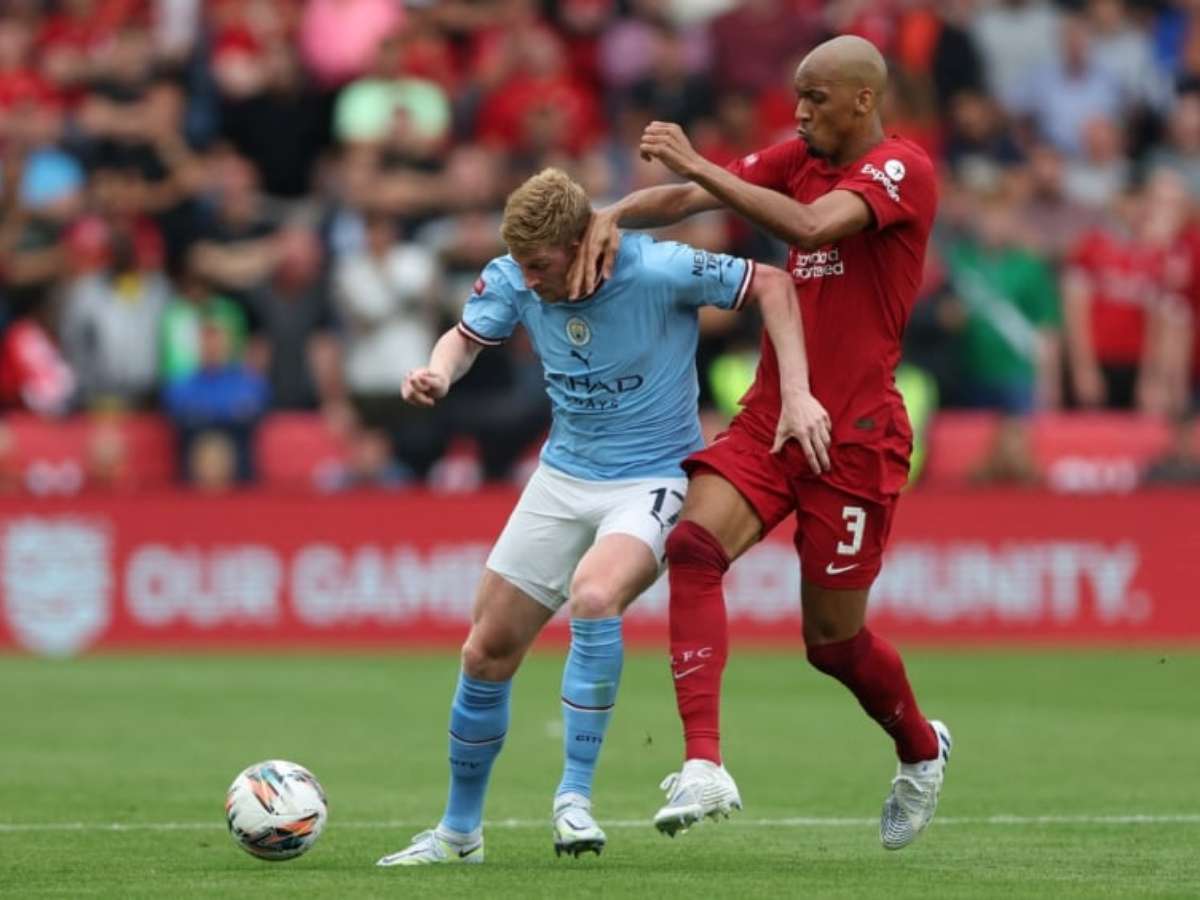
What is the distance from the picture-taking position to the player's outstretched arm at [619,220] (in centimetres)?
901

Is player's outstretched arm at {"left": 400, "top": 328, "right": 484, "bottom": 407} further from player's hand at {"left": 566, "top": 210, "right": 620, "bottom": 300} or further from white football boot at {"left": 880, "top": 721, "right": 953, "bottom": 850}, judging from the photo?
white football boot at {"left": 880, "top": 721, "right": 953, "bottom": 850}

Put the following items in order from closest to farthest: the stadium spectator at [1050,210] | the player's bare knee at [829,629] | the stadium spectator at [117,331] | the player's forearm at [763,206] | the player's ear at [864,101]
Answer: the player's forearm at [763,206] < the player's ear at [864,101] < the player's bare knee at [829,629] < the stadium spectator at [117,331] < the stadium spectator at [1050,210]

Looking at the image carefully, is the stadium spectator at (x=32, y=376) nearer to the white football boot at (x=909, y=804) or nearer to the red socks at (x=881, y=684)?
the red socks at (x=881, y=684)

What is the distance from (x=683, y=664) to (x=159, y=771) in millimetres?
4462

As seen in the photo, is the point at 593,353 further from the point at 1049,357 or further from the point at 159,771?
the point at 1049,357

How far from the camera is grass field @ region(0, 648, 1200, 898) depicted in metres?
8.62

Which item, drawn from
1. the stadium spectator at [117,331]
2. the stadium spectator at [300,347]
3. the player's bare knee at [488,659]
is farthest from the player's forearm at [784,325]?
the stadium spectator at [117,331]

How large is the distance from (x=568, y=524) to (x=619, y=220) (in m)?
1.12

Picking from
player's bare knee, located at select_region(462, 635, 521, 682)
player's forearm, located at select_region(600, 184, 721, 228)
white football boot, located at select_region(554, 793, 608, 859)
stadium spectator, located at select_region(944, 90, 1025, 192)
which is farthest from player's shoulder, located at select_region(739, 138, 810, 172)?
stadium spectator, located at select_region(944, 90, 1025, 192)

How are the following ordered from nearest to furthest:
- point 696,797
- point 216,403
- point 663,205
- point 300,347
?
point 696,797, point 663,205, point 216,403, point 300,347

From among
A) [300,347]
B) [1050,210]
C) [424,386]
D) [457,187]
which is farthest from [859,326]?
[1050,210]

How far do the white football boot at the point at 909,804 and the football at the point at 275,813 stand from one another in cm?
208

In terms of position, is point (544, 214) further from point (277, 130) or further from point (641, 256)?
point (277, 130)

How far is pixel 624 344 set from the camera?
922 centimetres
